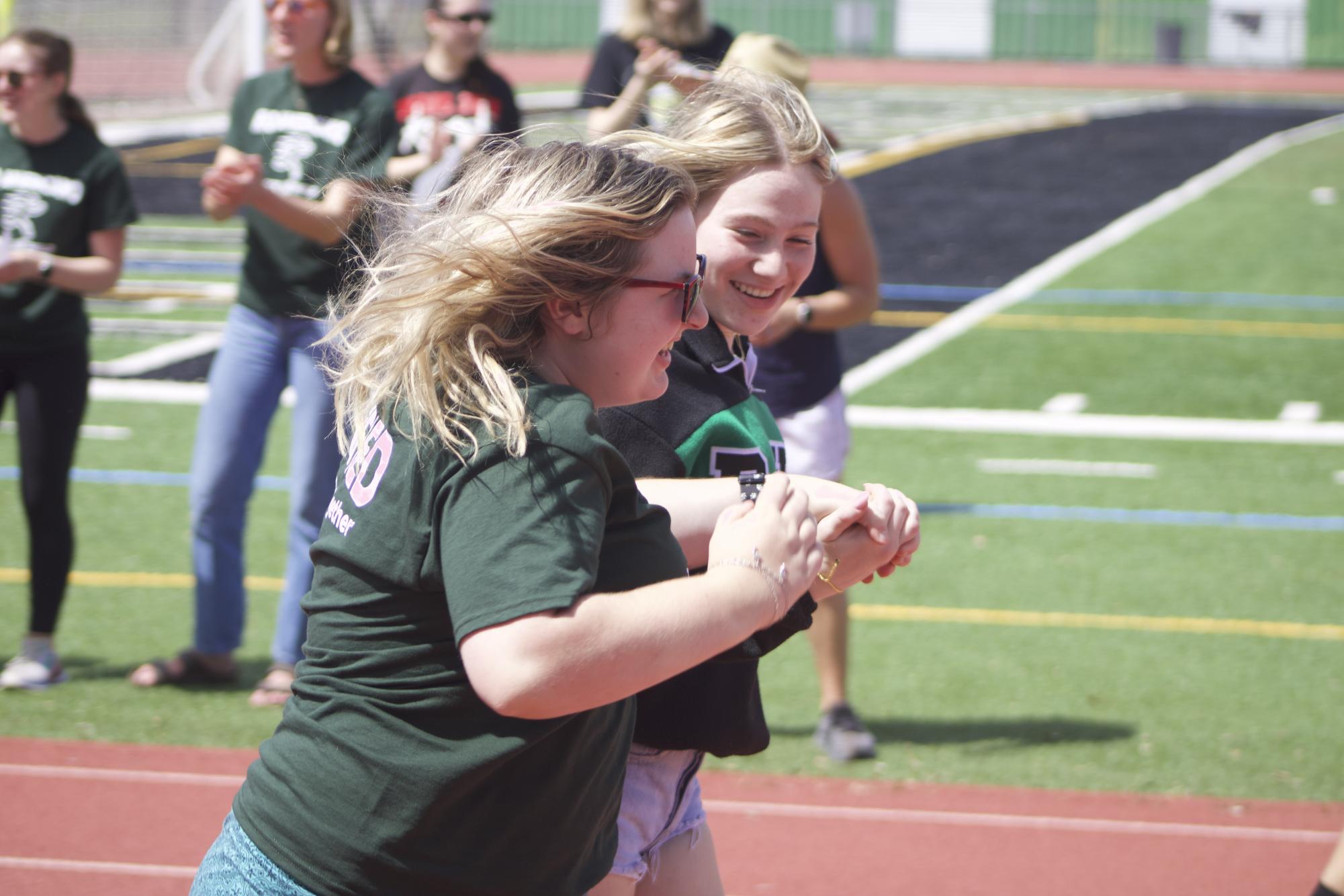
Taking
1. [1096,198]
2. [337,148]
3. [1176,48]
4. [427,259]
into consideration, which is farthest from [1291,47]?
[427,259]

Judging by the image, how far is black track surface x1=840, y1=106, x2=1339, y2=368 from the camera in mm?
16619

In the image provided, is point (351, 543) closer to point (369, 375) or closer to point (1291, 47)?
point (369, 375)

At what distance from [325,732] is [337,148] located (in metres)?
3.79

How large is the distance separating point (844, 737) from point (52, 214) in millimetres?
3288

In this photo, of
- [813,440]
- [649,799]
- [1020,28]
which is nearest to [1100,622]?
[813,440]

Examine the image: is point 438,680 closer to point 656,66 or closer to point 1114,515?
point 656,66

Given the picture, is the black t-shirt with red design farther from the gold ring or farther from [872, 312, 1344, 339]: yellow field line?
[872, 312, 1344, 339]: yellow field line

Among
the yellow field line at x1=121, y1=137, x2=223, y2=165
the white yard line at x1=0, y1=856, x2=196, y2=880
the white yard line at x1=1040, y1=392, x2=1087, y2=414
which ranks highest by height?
the yellow field line at x1=121, y1=137, x2=223, y2=165

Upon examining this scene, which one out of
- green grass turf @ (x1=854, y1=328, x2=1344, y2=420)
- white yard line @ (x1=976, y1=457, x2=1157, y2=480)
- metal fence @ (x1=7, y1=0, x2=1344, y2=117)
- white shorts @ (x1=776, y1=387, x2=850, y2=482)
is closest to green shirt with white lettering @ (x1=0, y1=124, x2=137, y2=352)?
white shorts @ (x1=776, y1=387, x2=850, y2=482)

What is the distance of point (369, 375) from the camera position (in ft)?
6.21

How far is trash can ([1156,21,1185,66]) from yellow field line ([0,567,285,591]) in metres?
42.8

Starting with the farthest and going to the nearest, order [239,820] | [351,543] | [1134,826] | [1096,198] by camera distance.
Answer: [1096,198] → [1134,826] → [239,820] → [351,543]

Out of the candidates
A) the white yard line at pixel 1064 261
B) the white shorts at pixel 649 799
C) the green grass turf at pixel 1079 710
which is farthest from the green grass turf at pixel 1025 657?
the white shorts at pixel 649 799

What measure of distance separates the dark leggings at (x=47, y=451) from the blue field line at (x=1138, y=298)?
392 inches
